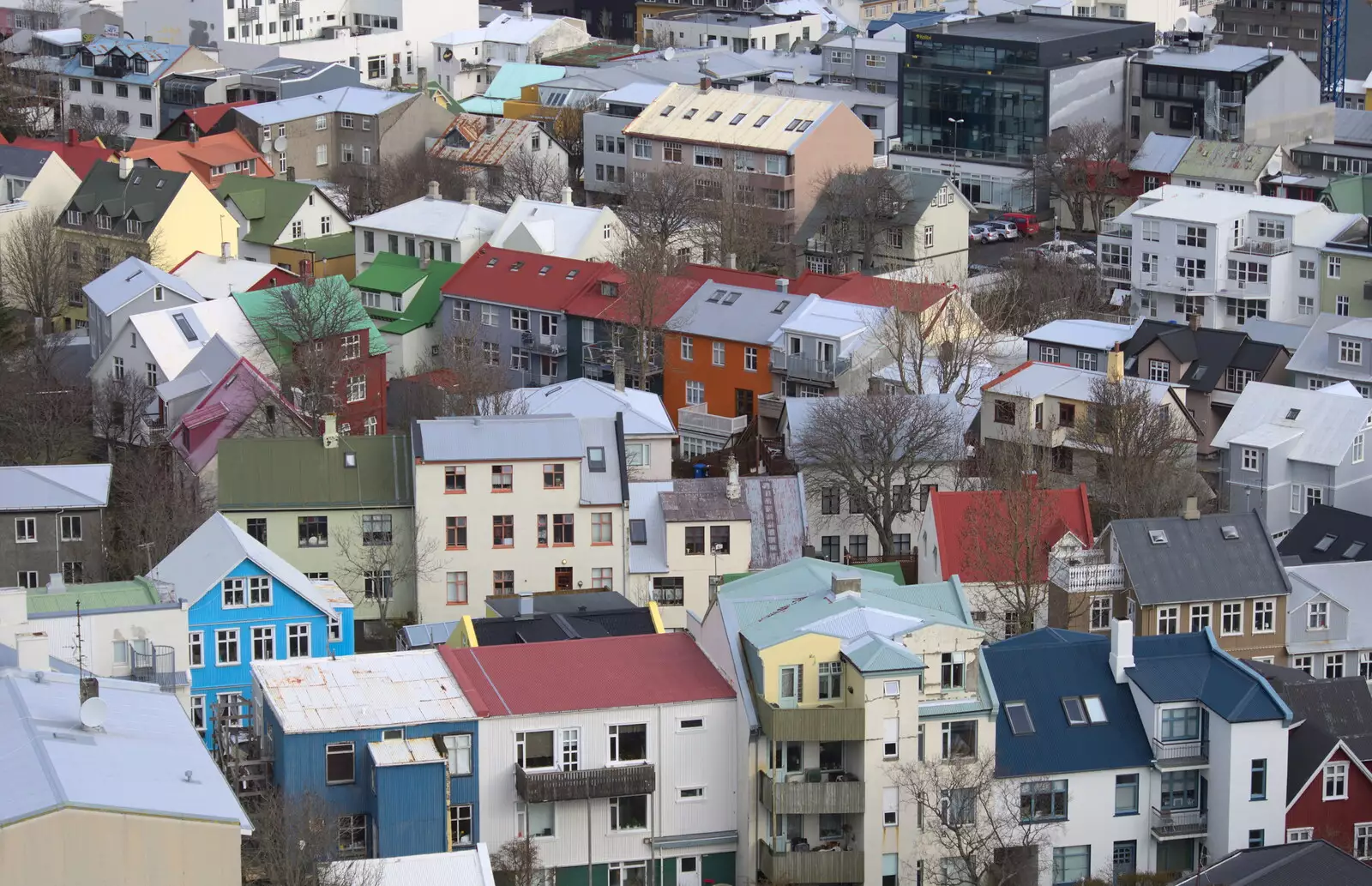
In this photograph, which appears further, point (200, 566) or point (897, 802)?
point (200, 566)

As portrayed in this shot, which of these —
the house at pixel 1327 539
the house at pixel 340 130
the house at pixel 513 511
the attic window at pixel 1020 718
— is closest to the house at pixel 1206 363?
the house at pixel 1327 539

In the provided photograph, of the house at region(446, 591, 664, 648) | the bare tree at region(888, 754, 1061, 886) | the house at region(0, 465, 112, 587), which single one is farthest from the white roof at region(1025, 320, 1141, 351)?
the bare tree at region(888, 754, 1061, 886)

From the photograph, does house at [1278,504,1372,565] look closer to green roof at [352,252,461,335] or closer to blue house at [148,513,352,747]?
blue house at [148,513,352,747]

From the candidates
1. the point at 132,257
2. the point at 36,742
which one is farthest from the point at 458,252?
the point at 36,742

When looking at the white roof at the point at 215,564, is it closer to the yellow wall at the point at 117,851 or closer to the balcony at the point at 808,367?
the yellow wall at the point at 117,851

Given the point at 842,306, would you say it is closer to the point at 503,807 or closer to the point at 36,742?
the point at 503,807

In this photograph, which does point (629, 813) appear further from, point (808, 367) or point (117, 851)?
point (808, 367)
